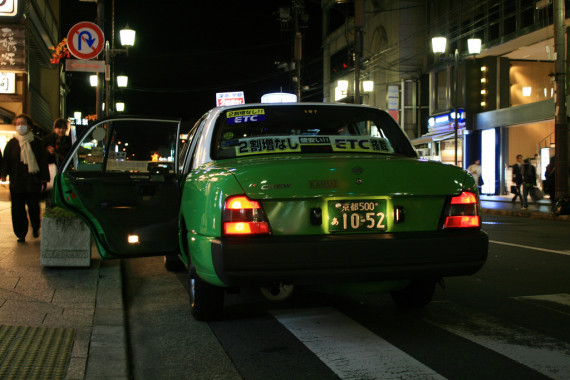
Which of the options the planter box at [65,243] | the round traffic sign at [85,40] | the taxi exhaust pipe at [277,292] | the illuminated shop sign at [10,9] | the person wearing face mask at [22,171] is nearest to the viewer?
the taxi exhaust pipe at [277,292]

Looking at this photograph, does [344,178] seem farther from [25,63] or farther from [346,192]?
[25,63]

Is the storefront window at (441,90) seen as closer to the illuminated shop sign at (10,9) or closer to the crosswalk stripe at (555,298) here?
the illuminated shop sign at (10,9)

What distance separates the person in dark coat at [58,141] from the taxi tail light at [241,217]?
606 centimetres

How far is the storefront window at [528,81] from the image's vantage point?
28938 millimetres

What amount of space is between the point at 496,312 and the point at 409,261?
60.5 inches

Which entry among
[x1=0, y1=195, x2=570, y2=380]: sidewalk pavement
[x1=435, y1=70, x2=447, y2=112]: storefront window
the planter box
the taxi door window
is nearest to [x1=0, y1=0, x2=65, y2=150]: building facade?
the taxi door window

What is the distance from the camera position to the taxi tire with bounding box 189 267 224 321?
4.89m

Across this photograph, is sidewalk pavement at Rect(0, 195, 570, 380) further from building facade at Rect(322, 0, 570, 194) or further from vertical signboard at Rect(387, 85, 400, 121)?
vertical signboard at Rect(387, 85, 400, 121)

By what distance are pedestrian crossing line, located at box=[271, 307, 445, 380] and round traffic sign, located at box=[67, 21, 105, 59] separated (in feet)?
28.0

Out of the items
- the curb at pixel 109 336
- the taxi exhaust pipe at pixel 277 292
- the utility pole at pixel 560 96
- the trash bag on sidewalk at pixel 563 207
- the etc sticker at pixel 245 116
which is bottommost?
the curb at pixel 109 336

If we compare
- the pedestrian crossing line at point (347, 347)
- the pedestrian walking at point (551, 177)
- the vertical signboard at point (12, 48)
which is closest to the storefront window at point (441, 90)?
the pedestrian walking at point (551, 177)

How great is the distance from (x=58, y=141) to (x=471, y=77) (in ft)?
84.0

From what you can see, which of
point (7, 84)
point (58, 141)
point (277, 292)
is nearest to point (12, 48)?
point (7, 84)

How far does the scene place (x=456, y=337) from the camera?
4512mm
